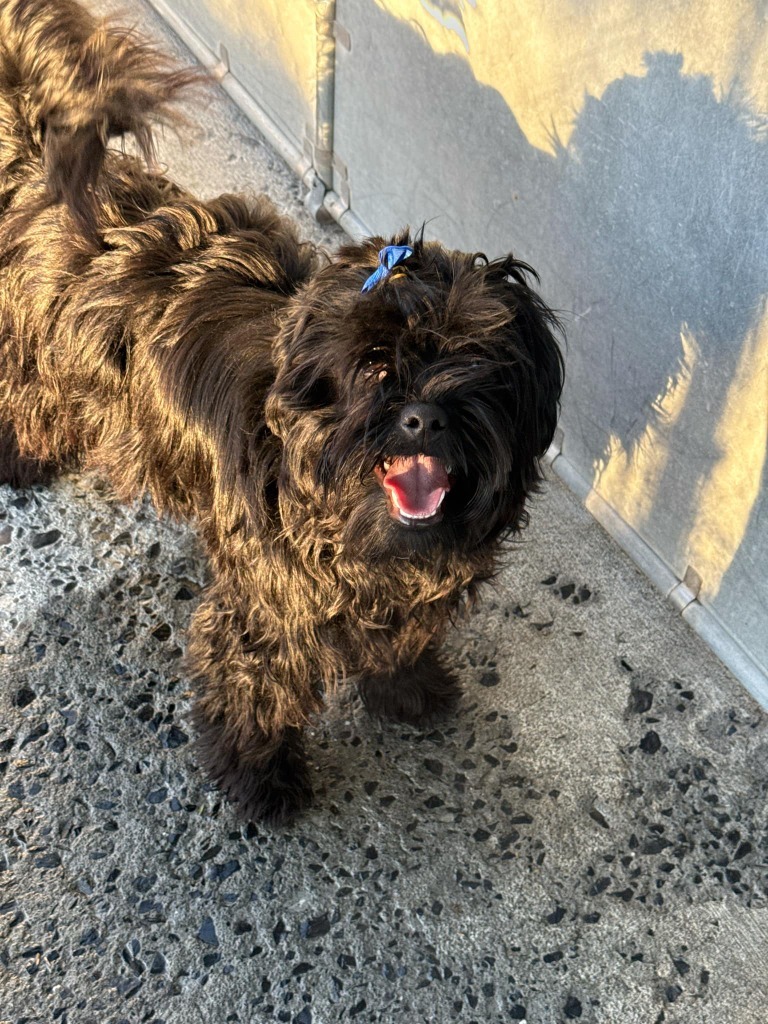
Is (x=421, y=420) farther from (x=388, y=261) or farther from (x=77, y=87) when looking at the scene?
(x=77, y=87)

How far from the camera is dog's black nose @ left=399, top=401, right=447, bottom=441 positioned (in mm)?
1559

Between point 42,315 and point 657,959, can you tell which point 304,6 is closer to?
point 42,315

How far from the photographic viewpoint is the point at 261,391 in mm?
1863

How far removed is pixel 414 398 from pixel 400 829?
4.32ft

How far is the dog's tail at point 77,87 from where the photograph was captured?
7.32 feet

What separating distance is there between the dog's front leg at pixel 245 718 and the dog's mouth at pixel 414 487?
62 cm

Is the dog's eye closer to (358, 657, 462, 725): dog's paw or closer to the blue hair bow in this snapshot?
the blue hair bow

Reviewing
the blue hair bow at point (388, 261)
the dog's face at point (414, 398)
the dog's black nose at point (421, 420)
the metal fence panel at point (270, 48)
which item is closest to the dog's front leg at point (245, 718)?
the dog's face at point (414, 398)

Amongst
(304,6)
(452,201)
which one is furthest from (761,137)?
(304,6)

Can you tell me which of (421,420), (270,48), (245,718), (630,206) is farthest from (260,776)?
(270,48)

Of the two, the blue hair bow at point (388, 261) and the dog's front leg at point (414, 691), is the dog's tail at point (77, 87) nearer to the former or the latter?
the blue hair bow at point (388, 261)

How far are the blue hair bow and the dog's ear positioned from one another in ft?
0.46

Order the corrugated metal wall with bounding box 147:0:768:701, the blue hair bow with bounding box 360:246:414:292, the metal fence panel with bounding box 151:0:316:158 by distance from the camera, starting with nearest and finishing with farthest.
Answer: the blue hair bow with bounding box 360:246:414:292, the corrugated metal wall with bounding box 147:0:768:701, the metal fence panel with bounding box 151:0:316:158

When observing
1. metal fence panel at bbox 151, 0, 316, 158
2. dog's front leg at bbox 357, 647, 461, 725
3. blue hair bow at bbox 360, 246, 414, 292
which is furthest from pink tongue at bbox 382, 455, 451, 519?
metal fence panel at bbox 151, 0, 316, 158
